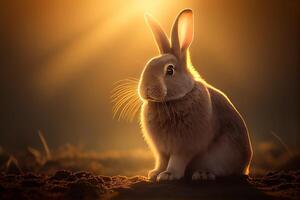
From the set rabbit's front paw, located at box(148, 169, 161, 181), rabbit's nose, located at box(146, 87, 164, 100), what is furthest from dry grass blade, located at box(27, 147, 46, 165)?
rabbit's nose, located at box(146, 87, 164, 100)

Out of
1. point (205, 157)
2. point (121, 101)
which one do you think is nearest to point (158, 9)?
point (121, 101)

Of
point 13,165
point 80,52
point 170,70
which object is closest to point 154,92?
point 170,70

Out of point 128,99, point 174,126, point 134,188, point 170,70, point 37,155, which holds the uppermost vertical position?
point 170,70

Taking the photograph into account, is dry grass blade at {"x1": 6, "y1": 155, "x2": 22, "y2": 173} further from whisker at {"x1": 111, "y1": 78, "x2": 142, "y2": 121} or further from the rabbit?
the rabbit

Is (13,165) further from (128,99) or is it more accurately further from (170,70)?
(170,70)

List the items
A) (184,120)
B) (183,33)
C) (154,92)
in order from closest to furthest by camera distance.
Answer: (154,92), (184,120), (183,33)

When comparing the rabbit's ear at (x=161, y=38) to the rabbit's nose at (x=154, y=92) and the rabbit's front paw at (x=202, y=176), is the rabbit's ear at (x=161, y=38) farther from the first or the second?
the rabbit's front paw at (x=202, y=176)

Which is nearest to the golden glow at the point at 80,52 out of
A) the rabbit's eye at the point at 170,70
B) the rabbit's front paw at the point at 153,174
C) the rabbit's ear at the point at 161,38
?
the rabbit's ear at the point at 161,38

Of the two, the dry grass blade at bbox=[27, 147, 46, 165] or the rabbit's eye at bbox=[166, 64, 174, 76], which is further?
the dry grass blade at bbox=[27, 147, 46, 165]
